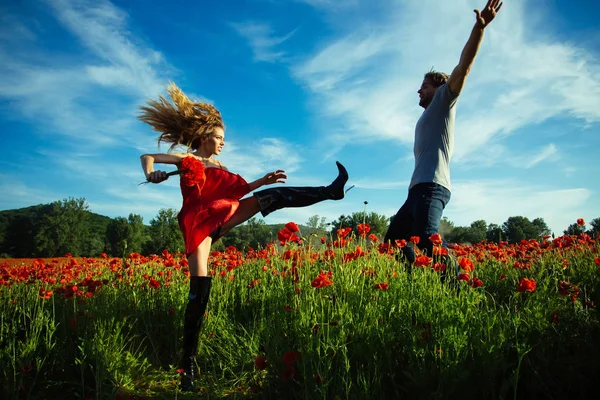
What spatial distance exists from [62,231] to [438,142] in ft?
191

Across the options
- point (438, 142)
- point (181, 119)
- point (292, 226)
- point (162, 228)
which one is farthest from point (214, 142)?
point (162, 228)

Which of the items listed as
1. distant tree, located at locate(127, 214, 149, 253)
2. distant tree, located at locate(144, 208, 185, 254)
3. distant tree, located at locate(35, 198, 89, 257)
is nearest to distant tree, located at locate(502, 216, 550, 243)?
distant tree, located at locate(144, 208, 185, 254)

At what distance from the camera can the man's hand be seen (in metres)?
3.07

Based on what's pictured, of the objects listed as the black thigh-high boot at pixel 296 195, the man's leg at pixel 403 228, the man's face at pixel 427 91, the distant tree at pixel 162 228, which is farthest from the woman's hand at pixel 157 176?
the distant tree at pixel 162 228

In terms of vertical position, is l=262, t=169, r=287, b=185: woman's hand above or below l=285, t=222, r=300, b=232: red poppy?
above

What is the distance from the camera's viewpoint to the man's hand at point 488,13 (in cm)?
307

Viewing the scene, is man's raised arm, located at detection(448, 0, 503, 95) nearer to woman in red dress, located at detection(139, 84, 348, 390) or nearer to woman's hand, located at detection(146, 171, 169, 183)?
woman in red dress, located at detection(139, 84, 348, 390)

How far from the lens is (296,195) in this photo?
3.31 m

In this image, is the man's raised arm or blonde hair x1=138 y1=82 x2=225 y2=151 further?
blonde hair x1=138 y1=82 x2=225 y2=151

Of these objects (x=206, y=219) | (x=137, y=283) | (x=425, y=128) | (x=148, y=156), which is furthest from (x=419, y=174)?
(x=137, y=283)

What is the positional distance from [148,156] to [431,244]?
8.62ft

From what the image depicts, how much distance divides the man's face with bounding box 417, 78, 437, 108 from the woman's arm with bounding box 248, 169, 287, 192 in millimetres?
1991

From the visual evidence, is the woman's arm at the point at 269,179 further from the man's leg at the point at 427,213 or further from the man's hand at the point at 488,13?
the man's hand at the point at 488,13

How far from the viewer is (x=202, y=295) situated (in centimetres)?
290
